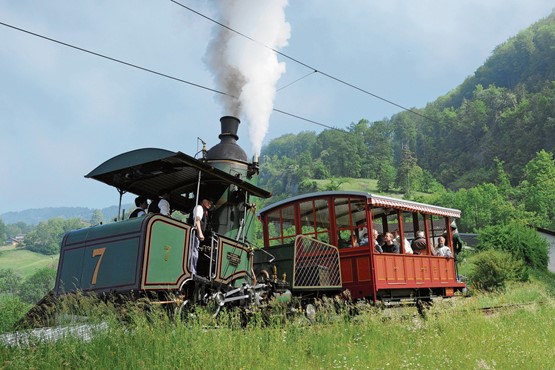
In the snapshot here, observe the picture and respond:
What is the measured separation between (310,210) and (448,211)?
13.6 feet

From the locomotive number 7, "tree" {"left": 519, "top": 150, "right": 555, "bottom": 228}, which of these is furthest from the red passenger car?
"tree" {"left": 519, "top": 150, "right": 555, "bottom": 228}

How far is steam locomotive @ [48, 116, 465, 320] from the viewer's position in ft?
20.9

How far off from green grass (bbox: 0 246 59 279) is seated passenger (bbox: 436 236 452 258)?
13512cm

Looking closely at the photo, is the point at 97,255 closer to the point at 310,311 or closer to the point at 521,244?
the point at 310,311

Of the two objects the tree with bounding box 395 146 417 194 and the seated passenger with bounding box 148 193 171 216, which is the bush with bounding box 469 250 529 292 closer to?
the seated passenger with bounding box 148 193 171 216

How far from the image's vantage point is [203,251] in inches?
283

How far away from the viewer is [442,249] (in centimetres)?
1335

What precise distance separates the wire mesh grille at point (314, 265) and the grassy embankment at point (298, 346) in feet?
5.63

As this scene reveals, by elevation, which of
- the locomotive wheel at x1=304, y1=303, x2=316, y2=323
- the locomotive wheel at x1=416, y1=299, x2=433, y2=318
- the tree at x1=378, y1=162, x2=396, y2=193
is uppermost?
the tree at x1=378, y1=162, x2=396, y2=193

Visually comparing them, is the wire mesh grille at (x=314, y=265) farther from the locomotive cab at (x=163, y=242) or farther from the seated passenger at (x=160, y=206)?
the seated passenger at (x=160, y=206)

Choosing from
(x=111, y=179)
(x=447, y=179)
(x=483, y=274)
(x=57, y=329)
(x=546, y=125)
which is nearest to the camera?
(x=57, y=329)

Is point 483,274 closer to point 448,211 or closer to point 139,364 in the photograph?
point 448,211

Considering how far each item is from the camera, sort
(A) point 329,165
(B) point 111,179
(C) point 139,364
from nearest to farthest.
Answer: (C) point 139,364 → (B) point 111,179 → (A) point 329,165

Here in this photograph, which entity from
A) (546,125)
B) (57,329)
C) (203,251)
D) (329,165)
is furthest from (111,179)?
(329,165)
